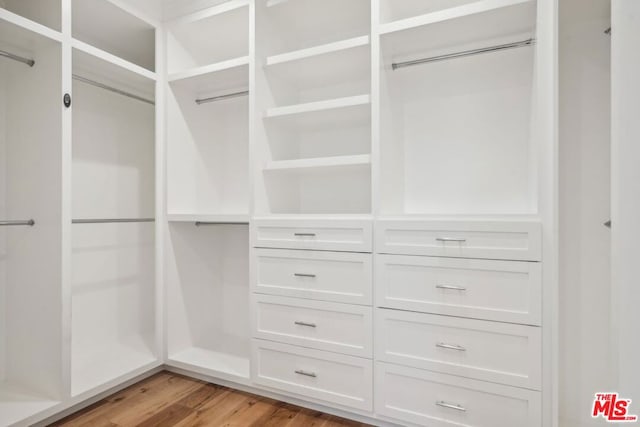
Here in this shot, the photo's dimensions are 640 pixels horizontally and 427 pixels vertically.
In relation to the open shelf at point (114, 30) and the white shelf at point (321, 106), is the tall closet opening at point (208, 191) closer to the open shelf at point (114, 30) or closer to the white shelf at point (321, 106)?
the open shelf at point (114, 30)

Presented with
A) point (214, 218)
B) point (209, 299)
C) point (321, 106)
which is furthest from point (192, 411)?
point (321, 106)

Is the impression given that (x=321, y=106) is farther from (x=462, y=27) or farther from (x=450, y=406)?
(x=450, y=406)

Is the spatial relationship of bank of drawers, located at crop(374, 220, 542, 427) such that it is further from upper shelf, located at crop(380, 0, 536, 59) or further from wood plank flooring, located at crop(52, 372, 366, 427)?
upper shelf, located at crop(380, 0, 536, 59)

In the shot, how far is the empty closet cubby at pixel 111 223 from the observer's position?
7.02ft

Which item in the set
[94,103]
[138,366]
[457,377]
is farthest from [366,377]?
[94,103]

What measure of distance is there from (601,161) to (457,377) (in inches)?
45.5

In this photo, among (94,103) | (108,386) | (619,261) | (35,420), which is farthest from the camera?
(94,103)

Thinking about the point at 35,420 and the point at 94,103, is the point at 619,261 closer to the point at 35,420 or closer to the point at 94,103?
the point at 35,420

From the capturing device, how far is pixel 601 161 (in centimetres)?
161

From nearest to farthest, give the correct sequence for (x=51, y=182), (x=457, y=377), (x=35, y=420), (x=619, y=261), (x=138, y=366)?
(x=619, y=261)
(x=457, y=377)
(x=35, y=420)
(x=51, y=182)
(x=138, y=366)

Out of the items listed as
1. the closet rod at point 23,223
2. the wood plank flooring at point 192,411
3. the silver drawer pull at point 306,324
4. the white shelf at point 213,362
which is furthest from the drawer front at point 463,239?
Result: the closet rod at point 23,223

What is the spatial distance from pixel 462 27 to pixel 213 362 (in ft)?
7.27

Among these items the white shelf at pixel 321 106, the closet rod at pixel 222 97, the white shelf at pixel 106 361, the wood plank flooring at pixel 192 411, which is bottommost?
the wood plank flooring at pixel 192 411

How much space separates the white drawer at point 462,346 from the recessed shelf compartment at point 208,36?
1.82 metres
